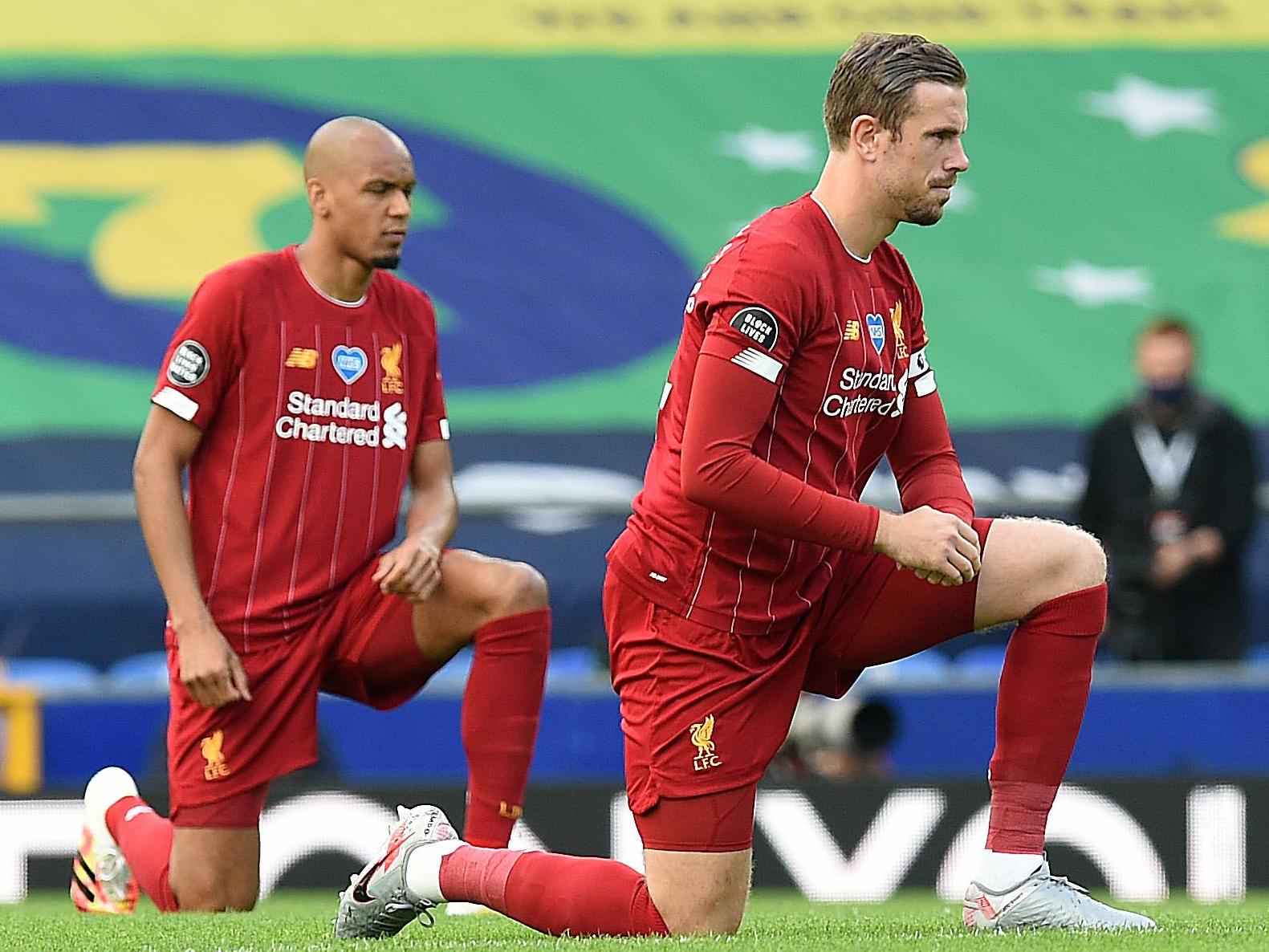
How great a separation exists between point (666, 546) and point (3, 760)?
3.81m

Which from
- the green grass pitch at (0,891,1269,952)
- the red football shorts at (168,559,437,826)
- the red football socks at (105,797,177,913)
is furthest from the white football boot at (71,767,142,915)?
the red football shorts at (168,559,437,826)

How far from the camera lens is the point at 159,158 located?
1010cm

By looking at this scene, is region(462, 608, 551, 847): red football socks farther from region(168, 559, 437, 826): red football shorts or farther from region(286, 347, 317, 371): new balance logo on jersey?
region(286, 347, 317, 371): new balance logo on jersey

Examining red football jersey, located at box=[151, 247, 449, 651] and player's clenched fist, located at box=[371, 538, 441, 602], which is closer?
player's clenched fist, located at box=[371, 538, 441, 602]

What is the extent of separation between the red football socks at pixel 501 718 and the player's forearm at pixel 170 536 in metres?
0.63

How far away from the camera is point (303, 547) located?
193 inches

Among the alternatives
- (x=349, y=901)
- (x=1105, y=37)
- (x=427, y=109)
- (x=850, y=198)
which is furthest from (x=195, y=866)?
(x=1105, y=37)

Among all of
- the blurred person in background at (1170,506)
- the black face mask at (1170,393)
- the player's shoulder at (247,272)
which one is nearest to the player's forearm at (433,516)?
the player's shoulder at (247,272)

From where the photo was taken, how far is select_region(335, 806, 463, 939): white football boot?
3873mm

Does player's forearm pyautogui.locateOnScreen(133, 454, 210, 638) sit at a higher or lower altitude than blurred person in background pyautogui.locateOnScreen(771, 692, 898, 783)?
higher

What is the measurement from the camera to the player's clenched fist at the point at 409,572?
4.68 metres

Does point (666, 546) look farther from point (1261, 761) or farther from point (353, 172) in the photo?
point (1261, 761)

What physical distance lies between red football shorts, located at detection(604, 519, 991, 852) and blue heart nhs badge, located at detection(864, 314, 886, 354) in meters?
0.38

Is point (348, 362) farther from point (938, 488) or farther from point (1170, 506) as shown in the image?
point (1170, 506)
